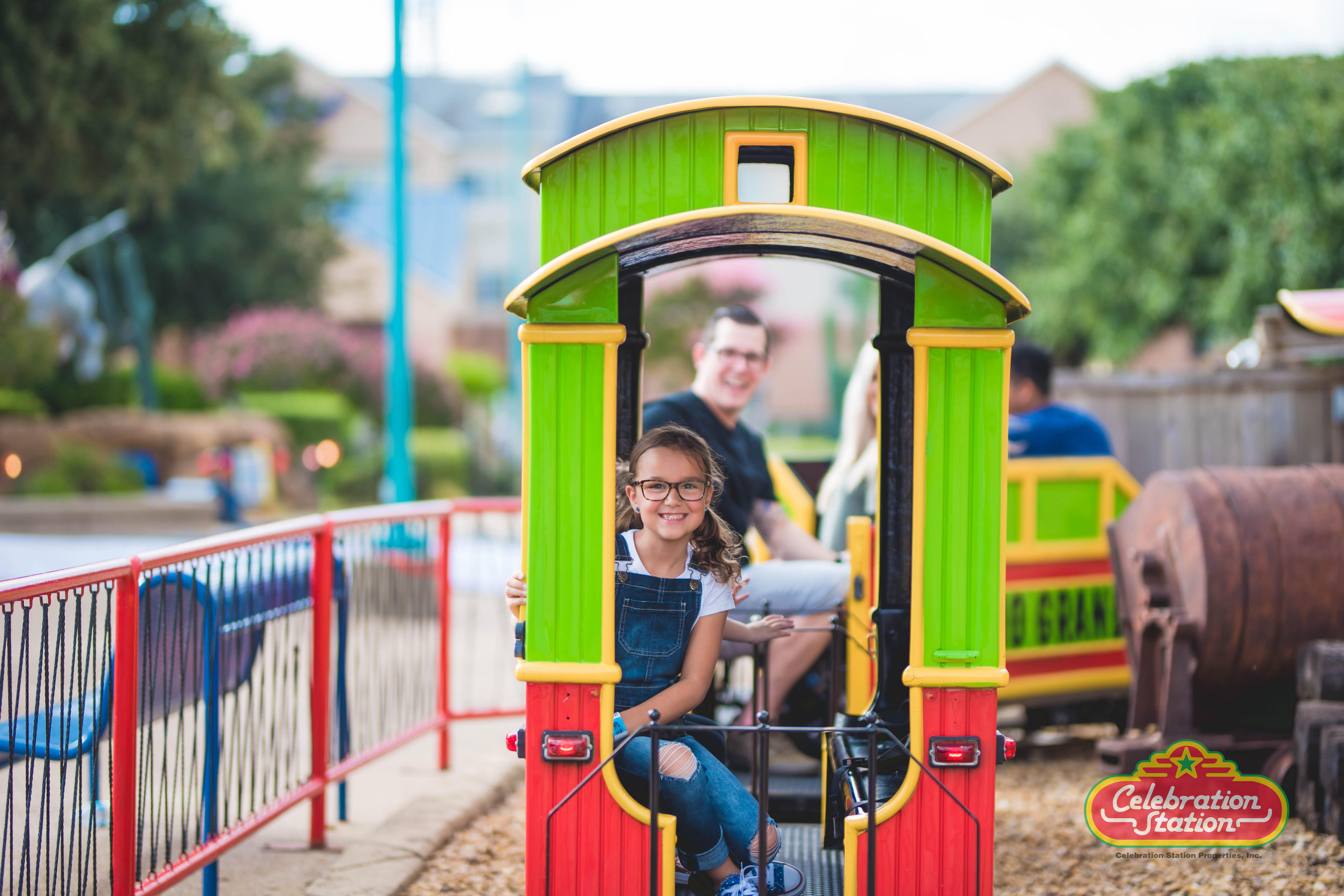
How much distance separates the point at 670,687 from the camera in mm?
3178

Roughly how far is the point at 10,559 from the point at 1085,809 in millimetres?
7445

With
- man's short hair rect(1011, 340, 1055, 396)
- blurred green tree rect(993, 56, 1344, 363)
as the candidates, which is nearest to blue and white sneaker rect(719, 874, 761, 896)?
man's short hair rect(1011, 340, 1055, 396)

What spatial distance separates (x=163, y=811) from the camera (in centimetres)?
349

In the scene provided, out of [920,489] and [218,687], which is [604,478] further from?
[218,687]

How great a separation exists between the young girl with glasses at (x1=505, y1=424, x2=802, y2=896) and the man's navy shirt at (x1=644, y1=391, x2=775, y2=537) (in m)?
0.89

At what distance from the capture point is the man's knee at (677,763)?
308cm

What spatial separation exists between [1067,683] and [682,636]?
353 cm

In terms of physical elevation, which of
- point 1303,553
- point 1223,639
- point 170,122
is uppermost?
point 170,122

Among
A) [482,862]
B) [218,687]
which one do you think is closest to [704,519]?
[218,687]

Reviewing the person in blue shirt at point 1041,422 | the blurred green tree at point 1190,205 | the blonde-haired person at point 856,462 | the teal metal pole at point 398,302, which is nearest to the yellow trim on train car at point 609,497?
the blonde-haired person at point 856,462

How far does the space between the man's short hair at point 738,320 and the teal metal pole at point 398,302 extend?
23.3 feet

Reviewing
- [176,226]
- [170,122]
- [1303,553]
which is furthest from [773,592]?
[176,226]

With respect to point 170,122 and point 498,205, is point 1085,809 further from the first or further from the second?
point 498,205

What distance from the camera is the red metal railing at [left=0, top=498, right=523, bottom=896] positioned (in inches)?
123
